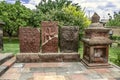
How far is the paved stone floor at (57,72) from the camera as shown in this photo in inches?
234

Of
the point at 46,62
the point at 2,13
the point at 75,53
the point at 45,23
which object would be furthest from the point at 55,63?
the point at 2,13

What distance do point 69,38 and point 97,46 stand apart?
136 cm

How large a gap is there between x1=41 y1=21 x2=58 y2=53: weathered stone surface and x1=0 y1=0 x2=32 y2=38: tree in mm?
16354

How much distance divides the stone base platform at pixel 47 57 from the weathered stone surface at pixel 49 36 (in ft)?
0.70

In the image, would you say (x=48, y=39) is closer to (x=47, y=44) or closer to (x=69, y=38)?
(x=47, y=44)

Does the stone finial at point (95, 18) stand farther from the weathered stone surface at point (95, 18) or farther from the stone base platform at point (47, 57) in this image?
the stone base platform at point (47, 57)

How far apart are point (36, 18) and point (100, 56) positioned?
15589mm

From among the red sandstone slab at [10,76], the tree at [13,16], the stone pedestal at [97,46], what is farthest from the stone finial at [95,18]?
the tree at [13,16]

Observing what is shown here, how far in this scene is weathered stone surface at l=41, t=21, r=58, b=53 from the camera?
8180 mm

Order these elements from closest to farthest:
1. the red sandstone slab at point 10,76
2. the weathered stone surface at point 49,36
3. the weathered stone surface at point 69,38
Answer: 1. the red sandstone slab at point 10,76
2. the weathered stone surface at point 49,36
3. the weathered stone surface at point 69,38

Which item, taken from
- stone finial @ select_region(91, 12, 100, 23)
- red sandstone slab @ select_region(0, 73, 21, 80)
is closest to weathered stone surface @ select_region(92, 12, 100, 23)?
stone finial @ select_region(91, 12, 100, 23)

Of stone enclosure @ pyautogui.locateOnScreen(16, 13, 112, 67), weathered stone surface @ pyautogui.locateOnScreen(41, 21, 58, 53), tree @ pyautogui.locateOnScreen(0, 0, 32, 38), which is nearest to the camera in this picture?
stone enclosure @ pyautogui.locateOnScreen(16, 13, 112, 67)

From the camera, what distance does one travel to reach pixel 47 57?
816cm

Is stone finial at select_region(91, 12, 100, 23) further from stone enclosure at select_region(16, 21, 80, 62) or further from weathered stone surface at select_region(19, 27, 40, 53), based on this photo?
weathered stone surface at select_region(19, 27, 40, 53)
